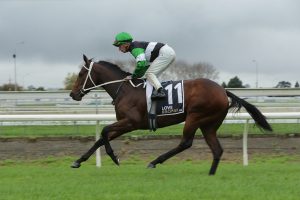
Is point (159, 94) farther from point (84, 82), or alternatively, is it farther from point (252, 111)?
point (252, 111)

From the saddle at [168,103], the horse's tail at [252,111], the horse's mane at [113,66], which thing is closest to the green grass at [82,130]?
the horse's mane at [113,66]

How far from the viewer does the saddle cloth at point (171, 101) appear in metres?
8.30

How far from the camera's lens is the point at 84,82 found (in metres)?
9.02

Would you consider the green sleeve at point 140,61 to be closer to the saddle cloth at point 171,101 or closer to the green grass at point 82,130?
the saddle cloth at point 171,101

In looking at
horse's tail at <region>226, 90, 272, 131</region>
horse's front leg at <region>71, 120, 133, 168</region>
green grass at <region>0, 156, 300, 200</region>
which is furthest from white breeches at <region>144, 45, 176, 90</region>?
green grass at <region>0, 156, 300, 200</region>

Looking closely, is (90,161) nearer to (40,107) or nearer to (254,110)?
(254,110)

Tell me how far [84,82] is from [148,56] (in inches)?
46.6

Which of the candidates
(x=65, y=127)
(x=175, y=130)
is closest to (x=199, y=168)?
(x=175, y=130)

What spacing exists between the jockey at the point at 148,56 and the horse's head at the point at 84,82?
0.65 m

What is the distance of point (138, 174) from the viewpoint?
7.91 meters

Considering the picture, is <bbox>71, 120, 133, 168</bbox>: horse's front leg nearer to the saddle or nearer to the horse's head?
the saddle

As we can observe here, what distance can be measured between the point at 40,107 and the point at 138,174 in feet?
41.8

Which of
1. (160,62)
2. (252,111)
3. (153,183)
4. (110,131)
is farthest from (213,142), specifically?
(153,183)

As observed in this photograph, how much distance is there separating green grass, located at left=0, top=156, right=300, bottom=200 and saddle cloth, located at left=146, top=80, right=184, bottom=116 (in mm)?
898
